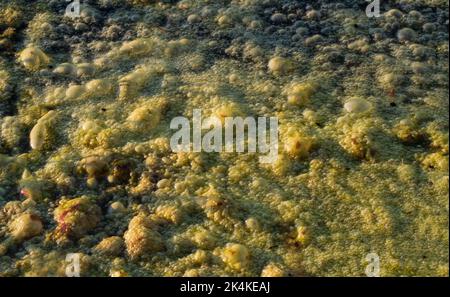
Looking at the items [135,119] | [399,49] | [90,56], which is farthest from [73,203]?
[399,49]

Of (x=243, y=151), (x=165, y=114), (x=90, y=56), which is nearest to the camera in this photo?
(x=243, y=151)

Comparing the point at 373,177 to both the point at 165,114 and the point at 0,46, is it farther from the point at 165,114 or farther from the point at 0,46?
the point at 0,46

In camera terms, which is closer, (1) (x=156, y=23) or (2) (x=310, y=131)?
(2) (x=310, y=131)

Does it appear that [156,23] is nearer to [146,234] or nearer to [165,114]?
[165,114]
